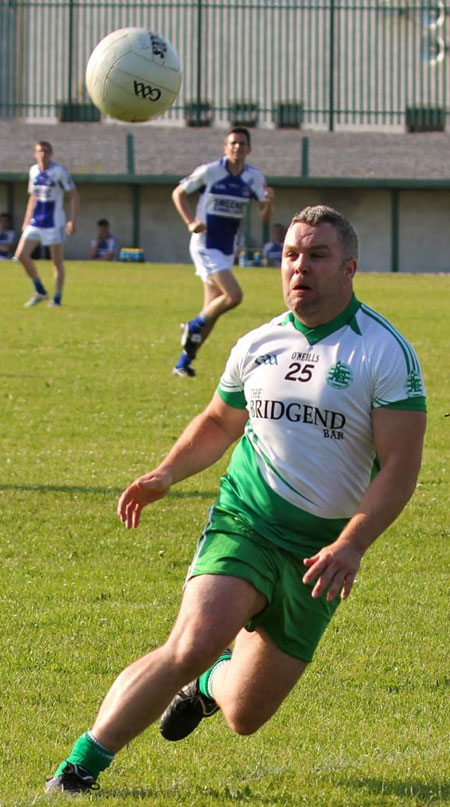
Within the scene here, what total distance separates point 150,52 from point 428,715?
8632 mm

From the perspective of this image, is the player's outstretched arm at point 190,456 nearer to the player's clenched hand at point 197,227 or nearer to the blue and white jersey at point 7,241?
the player's clenched hand at point 197,227

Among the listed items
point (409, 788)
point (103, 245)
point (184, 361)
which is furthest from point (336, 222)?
point (103, 245)

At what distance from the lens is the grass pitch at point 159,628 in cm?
485

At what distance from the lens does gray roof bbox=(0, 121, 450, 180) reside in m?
40.5

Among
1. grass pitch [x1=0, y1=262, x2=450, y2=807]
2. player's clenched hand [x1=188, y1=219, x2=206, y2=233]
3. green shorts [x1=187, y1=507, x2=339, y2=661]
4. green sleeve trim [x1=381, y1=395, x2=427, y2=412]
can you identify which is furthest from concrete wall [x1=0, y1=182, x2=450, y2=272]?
green sleeve trim [x1=381, y1=395, x2=427, y2=412]

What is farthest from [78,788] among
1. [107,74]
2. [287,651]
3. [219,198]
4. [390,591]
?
[219,198]

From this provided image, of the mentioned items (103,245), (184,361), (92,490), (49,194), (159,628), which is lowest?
(103,245)

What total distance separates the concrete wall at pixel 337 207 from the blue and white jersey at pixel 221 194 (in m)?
23.1

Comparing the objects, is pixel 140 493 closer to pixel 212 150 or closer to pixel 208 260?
pixel 208 260

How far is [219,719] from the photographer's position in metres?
5.67

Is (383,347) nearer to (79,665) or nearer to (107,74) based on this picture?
(79,665)

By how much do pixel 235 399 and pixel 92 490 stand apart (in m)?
4.76

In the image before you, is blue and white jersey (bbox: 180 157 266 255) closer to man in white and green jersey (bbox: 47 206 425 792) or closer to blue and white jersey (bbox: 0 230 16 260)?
man in white and green jersey (bbox: 47 206 425 792)

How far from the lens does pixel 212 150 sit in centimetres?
4212
